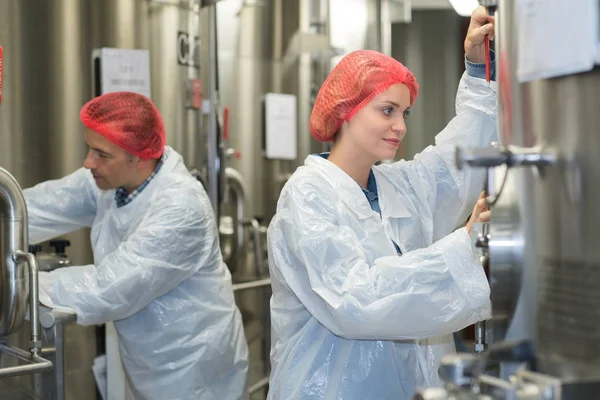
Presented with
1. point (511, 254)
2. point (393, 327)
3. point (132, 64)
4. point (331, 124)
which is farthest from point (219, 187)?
point (511, 254)

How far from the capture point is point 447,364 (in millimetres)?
929

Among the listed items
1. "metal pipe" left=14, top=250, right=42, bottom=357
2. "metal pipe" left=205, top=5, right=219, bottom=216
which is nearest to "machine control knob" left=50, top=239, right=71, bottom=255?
"metal pipe" left=14, top=250, right=42, bottom=357

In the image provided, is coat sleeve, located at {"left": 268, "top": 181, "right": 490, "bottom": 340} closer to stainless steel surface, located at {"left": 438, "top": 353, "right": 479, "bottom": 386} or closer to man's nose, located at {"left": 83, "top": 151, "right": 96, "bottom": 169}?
stainless steel surface, located at {"left": 438, "top": 353, "right": 479, "bottom": 386}

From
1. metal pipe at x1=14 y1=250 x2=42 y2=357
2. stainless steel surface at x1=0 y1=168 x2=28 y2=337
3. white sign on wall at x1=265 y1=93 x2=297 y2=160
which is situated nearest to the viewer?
metal pipe at x1=14 y1=250 x2=42 y2=357

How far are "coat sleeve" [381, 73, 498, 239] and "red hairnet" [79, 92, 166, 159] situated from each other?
740 mm

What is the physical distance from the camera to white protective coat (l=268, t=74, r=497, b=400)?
52.2 inches

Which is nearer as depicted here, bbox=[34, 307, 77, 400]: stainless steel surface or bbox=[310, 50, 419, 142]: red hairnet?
bbox=[310, 50, 419, 142]: red hairnet

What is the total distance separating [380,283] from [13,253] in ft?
3.28

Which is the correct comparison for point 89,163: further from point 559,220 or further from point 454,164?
point 559,220

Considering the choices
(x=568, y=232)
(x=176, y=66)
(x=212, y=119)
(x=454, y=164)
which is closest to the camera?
(x=568, y=232)

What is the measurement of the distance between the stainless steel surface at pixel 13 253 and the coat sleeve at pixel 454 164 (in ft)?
2.80

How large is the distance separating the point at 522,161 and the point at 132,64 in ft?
5.80

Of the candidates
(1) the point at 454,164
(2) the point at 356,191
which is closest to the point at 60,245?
(2) the point at 356,191

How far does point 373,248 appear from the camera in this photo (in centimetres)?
161
